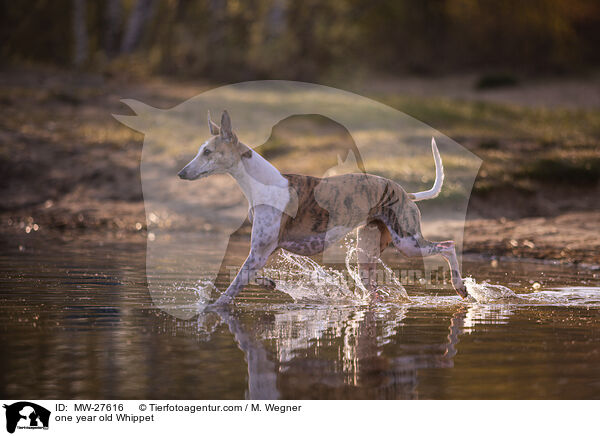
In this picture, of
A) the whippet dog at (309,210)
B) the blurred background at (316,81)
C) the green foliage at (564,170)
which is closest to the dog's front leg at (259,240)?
the whippet dog at (309,210)

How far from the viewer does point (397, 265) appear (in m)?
11.2

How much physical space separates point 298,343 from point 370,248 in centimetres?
247

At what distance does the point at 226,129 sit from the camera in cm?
748

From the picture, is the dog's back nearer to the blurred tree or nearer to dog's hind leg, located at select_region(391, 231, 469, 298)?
dog's hind leg, located at select_region(391, 231, 469, 298)

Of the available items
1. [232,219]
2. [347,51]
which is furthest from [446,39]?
[232,219]

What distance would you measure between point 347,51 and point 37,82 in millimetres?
12837

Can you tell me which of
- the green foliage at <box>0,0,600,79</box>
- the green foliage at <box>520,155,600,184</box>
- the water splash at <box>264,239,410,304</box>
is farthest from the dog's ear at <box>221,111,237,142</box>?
the green foliage at <box>0,0,600,79</box>

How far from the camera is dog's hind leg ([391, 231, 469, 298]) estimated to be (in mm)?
8281

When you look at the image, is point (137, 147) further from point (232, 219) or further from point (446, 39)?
point (446, 39)

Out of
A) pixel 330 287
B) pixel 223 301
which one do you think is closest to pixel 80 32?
pixel 330 287

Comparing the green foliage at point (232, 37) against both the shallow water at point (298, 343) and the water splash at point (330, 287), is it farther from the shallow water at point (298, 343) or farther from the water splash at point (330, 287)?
the shallow water at point (298, 343)

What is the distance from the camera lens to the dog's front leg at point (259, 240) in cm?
761
